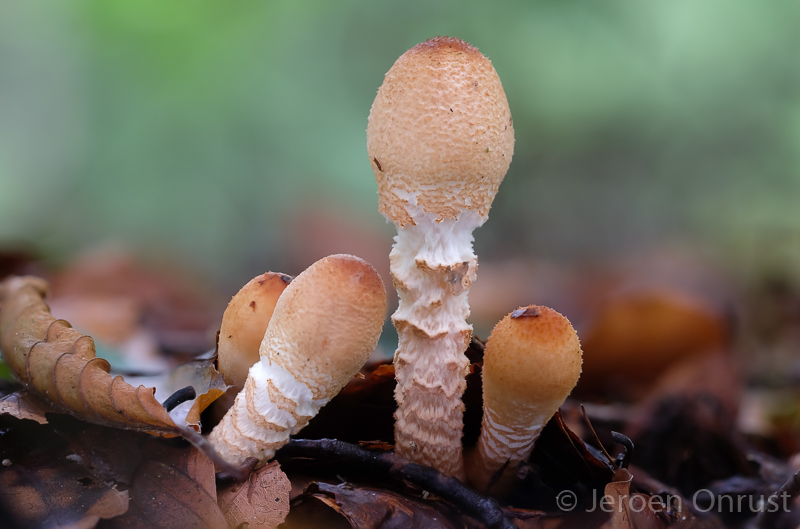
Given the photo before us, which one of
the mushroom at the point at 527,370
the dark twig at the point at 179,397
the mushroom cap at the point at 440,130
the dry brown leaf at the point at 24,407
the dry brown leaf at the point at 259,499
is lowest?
the dry brown leaf at the point at 259,499

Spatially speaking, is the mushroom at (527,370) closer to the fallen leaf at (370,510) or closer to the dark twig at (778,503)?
the fallen leaf at (370,510)

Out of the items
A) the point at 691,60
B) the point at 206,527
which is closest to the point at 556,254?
the point at 691,60

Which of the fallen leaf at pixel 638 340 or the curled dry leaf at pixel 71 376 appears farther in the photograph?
the fallen leaf at pixel 638 340

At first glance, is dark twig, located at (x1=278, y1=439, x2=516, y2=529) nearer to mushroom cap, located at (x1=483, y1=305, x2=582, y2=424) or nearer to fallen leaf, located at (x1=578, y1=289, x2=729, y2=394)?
mushroom cap, located at (x1=483, y1=305, x2=582, y2=424)

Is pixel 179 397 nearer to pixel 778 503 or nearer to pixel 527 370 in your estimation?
pixel 527 370

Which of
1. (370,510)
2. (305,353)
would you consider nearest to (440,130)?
(305,353)

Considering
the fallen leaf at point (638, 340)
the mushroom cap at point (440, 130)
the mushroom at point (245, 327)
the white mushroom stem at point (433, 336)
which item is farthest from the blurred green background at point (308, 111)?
the mushroom cap at point (440, 130)

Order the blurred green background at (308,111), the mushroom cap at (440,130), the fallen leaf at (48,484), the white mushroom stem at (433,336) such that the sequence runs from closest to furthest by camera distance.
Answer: the fallen leaf at (48,484) → the mushroom cap at (440,130) → the white mushroom stem at (433,336) → the blurred green background at (308,111)
